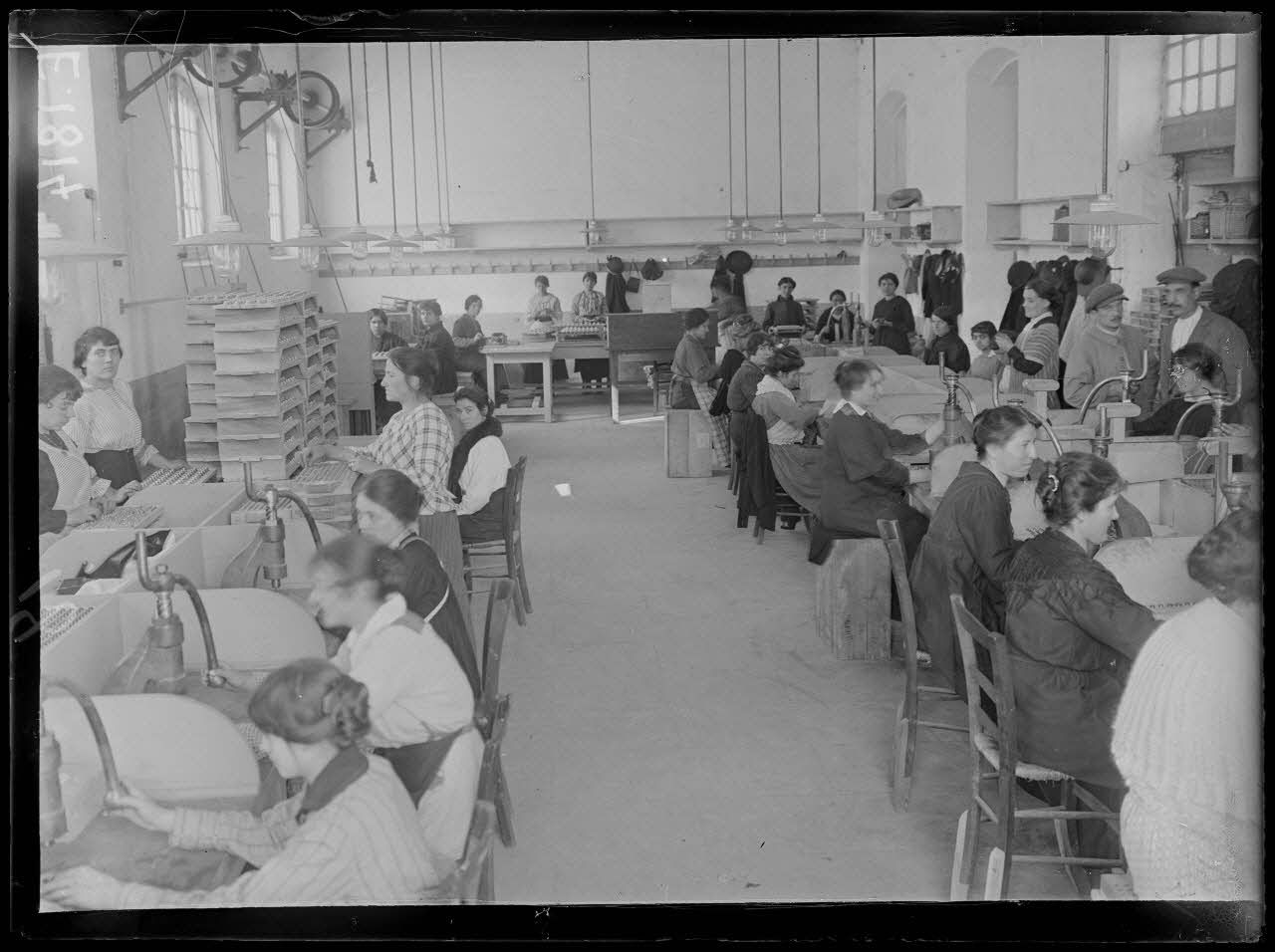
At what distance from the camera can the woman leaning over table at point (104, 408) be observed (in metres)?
3.59

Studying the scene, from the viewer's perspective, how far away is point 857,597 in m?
5.84

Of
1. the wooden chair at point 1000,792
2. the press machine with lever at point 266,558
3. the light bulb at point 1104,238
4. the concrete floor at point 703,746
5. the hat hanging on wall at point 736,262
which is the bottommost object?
the concrete floor at point 703,746

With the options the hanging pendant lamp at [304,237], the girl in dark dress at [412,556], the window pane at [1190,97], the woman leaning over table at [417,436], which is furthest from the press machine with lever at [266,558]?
the window pane at [1190,97]

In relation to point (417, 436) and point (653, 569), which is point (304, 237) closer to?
point (653, 569)

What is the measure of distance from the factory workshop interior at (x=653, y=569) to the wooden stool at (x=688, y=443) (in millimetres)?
30

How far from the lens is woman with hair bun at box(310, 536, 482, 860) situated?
3.28m

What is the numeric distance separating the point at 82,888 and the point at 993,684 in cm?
225

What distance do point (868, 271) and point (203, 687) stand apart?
45.0 feet

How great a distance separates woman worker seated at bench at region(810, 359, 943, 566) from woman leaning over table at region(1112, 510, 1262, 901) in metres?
2.73

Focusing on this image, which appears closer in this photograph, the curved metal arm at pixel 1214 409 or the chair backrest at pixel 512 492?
the curved metal arm at pixel 1214 409

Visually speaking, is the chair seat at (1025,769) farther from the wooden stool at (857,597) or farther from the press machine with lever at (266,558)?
the press machine with lever at (266,558)

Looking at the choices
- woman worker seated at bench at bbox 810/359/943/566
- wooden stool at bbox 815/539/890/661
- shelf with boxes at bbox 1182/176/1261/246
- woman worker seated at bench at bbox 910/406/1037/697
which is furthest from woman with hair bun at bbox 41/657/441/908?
shelf with boxes at bbox 1182/176/1261/246

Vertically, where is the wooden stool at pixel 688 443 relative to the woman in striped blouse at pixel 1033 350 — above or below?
below

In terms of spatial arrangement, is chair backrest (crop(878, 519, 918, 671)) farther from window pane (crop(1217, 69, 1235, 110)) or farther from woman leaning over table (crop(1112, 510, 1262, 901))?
window pane (crop(1217, 69, 1235, 110))
